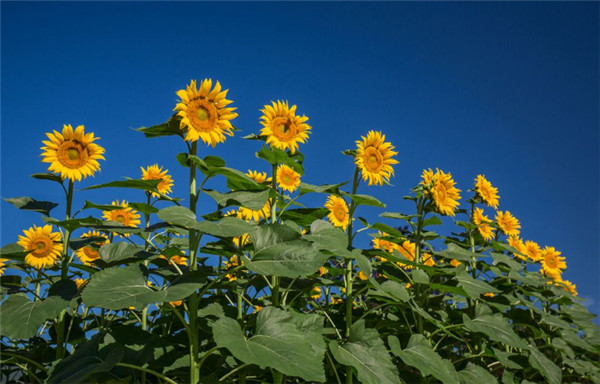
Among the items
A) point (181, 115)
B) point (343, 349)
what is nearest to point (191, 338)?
point (343, 349)

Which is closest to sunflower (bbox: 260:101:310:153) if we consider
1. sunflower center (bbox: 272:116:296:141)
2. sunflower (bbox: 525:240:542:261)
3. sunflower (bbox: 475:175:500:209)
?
sunflower center (bbox: 272:116:296:141)

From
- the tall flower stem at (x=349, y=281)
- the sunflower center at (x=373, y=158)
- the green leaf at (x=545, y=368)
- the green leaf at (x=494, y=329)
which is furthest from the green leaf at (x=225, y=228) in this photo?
the green leaf at (x=545, y=368)

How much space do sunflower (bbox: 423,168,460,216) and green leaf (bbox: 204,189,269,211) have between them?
1.65 m

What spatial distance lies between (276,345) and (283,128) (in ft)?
4.84

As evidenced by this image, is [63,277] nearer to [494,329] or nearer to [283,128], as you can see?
[283,128]

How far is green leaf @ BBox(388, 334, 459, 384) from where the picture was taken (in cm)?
276

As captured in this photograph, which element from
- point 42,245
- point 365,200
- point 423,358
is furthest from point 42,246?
point 423,358

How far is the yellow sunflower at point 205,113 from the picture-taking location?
2.50 metres

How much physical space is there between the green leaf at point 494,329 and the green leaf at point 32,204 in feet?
8.37

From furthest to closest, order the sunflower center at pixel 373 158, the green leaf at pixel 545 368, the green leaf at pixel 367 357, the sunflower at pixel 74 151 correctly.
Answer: the green leaf at pixel 545 368, the sunflower center at pixel 373 158, the sunflower at pixel 74 151, the green leaf at pixel 367 357

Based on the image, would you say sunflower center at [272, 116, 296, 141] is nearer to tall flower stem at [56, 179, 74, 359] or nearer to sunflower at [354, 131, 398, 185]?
sunflower at [354, 131, 398, 185]

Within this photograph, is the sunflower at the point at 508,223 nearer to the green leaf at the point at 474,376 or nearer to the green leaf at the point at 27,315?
the green leaf at the point at 474,376

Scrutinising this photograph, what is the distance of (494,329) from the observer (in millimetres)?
3318

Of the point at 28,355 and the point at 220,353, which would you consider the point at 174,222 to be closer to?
the point at 220,353
